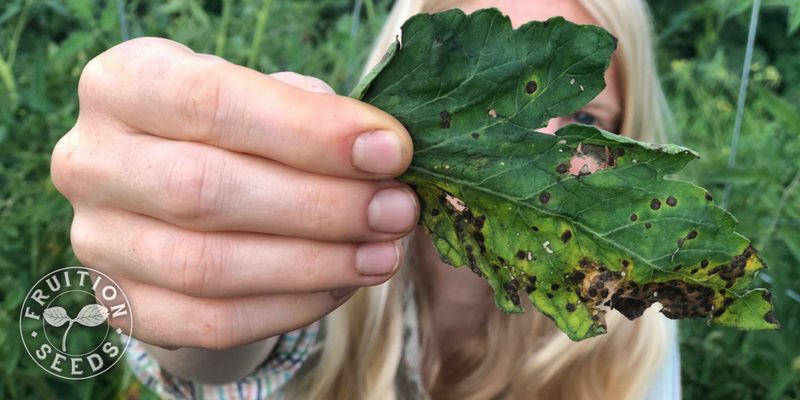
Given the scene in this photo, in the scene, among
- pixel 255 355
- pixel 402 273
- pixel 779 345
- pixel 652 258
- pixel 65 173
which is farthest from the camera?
pixel 402 273

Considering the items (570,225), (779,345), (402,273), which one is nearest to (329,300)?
(570,225)

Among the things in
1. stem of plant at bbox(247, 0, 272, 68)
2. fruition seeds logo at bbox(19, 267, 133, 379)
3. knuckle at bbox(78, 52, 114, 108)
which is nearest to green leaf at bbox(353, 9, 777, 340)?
knuckle at bbox(78, 52, 114, 108)

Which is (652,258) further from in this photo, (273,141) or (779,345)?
(779,345)

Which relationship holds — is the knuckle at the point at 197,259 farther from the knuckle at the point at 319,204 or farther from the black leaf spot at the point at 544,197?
the black leaf spot at the point at 544,197

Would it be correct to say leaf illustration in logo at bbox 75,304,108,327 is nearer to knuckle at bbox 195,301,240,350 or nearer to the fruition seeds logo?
the fruition seeds logo

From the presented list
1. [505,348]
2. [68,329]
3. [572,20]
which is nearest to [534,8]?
[572,20]

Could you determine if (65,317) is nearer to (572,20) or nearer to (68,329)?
(68,329)

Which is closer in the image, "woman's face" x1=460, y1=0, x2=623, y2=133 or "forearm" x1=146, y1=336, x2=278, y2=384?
"forearm" x1=146, y1=336, x2=278, y2=384

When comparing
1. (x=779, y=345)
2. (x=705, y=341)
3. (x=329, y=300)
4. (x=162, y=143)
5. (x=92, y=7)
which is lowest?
(x=705, y=341)
